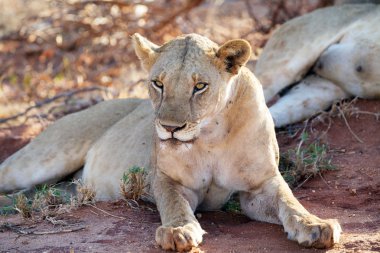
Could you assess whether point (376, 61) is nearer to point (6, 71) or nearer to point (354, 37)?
point (354, 37)

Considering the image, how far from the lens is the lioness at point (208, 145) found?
358 cm

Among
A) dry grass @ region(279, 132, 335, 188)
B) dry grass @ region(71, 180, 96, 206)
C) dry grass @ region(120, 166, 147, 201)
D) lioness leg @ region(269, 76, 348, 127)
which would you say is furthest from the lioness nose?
lioness leg @ region(269, 76, 348, 127)

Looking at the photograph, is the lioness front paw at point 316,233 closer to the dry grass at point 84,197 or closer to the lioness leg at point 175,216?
the lioness leg at point 175,216

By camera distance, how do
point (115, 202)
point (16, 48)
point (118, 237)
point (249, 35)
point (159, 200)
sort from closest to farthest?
point (118, 237), point (159, 200), point (115, 202), point (249, 35), point (16, 48)

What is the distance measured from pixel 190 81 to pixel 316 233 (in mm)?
893

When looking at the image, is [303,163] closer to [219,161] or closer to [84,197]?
[219,161]

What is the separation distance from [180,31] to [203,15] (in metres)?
1.09

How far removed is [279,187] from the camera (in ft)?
13.3

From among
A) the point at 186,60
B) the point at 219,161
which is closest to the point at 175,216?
the point at 219,161

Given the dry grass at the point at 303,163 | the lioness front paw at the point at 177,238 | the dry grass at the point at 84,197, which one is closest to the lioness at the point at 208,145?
the lioness front paw at the point at 177,238

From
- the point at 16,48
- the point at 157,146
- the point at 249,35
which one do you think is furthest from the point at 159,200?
the point at 16,48

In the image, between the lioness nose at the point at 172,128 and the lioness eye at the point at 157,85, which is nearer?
the lioness nose at the point at 172,128

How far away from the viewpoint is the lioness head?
359 centimetres

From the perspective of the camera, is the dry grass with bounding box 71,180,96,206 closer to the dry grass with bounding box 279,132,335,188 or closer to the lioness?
the lioness
